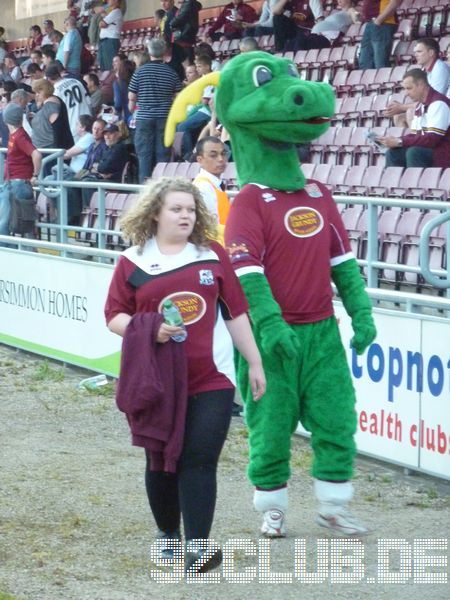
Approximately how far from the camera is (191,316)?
15.6 ft

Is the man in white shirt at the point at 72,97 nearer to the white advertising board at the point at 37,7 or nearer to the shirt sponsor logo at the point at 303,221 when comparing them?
the shirt sponsor logo at the point at 303,221

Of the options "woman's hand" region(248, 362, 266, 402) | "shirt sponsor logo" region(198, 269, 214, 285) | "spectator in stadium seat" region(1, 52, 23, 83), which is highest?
"spectator in stadium seat" region(1, 52, 23, 83)

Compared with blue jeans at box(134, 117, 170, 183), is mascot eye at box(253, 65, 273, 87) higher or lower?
higher

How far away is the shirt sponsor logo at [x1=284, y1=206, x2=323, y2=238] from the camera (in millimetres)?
5410

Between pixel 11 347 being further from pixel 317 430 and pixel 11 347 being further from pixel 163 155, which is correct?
pixel 317 430

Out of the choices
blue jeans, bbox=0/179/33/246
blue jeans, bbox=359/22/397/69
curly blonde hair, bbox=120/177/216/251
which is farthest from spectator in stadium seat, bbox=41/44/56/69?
curly blonde hair, bbox=120/177/216/251

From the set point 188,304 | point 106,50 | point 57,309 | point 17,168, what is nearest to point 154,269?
point 188,304

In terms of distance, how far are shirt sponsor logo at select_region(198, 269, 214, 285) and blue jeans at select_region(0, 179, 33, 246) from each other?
8.21m

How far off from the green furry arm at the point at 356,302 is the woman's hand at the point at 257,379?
2.17ft

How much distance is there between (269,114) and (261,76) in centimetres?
20

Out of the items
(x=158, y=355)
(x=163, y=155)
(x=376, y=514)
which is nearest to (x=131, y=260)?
(x=158, y=355)

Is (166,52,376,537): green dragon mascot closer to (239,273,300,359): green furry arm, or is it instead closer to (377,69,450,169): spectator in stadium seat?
(239,273,300,359): green furry arm

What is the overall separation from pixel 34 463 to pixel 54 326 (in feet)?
12.4

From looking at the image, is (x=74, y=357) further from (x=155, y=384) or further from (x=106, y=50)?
(x=106, y=50)
